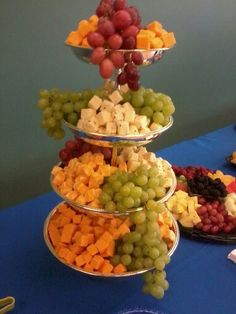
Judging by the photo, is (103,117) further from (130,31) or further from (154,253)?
(154,253)

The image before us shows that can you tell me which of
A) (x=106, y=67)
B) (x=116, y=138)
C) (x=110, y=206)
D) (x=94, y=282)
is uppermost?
(x=106, y=67)

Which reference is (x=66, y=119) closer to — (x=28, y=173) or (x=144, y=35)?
(x=144, y=35)

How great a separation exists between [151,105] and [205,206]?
423mm

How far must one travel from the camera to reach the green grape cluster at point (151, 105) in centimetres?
81

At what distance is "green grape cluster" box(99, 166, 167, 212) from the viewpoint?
77 centimetres

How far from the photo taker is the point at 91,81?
1.70 meters

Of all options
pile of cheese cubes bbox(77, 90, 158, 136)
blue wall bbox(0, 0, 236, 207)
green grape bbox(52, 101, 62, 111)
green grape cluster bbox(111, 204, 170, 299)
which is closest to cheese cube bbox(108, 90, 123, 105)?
pile of cheese cubes bbox(77, 90, 158, 136)

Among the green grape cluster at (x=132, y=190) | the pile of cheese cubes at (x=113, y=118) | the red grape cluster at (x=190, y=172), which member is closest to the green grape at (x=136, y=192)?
the green grape cluster at (x=132, y=190)

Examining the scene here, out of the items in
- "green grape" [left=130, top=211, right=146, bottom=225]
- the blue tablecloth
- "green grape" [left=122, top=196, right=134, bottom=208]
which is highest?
"green grape" [left=122, top=196, right=134, bottom=208]

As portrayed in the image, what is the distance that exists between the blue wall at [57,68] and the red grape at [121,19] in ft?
2.56

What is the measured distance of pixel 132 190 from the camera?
771 mm

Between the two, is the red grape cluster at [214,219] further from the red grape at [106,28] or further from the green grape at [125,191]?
the red grape at [106,28]

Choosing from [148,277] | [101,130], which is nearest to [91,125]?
[101,130]

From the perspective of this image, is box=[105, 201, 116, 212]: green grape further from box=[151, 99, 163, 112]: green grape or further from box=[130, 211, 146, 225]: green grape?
box=[151, 99, 163, 112]: green grape
